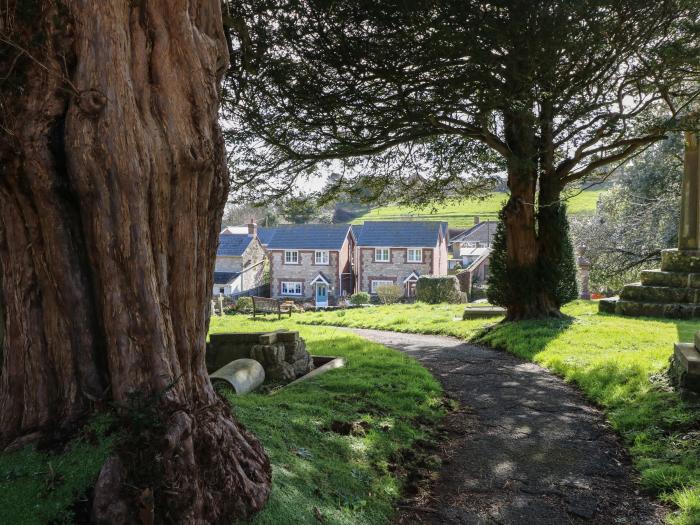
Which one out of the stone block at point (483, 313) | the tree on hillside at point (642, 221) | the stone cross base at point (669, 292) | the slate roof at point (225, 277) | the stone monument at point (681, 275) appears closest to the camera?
the stone cross base at point (669, 292)

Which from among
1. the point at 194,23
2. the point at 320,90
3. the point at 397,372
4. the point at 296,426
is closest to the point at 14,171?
the point at 194,23

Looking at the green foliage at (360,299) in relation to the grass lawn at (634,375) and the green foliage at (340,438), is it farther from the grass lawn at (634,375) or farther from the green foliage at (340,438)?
the green foliage at (340,438)

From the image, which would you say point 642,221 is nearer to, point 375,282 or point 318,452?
point 318,452

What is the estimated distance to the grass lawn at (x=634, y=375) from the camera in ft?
16.4

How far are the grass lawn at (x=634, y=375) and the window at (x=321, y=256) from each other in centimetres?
3244

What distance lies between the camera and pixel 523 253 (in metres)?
14.2

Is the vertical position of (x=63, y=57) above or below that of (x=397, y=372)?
above

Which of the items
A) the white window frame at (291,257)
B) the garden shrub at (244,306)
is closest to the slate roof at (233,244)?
the white window frame at (291,257)

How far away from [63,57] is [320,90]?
7.55 metres

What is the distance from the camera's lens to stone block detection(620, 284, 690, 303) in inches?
575

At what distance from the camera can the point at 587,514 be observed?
14.8 ft

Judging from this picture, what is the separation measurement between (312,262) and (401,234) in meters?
8.35

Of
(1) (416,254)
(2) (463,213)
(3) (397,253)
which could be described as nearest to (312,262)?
(3) (397,253)

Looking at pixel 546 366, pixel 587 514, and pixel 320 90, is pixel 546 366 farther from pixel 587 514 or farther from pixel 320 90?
pixel 320 90
